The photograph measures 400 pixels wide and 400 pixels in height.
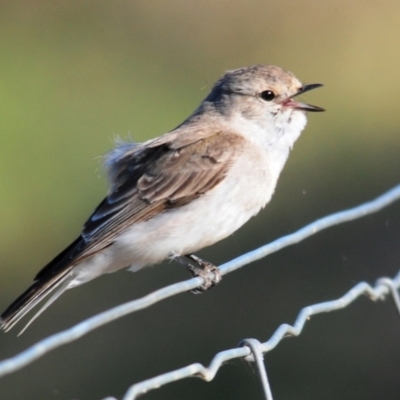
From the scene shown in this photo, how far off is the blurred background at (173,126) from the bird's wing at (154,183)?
3.83ft

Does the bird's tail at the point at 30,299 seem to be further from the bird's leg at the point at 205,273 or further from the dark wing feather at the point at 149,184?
the bird's leg at the point at 205,273

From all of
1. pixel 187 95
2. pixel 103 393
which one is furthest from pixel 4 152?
pixel 103 393

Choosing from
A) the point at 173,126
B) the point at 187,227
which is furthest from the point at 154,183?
the point at 173,126

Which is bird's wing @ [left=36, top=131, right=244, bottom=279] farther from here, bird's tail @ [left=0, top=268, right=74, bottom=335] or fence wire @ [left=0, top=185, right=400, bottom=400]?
fence wire @ [left=0, top=185, right=400, bottom=400]

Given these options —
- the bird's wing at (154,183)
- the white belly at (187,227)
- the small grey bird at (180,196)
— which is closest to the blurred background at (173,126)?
the small grey bird at (180,196)

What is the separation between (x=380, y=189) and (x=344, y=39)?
4208mm

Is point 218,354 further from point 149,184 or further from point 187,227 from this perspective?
point 149,184

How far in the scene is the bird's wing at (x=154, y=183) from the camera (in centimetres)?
490

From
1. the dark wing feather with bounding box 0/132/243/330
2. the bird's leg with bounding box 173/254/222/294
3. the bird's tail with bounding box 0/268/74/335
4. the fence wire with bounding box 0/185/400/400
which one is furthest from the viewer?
the dark wing feather with bounding box 0/132/243/330

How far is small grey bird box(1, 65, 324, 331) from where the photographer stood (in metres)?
4.87

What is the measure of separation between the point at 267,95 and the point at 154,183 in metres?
0.87

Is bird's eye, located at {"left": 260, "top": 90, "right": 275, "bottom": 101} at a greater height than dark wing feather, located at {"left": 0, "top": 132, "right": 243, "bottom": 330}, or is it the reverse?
bird's eye, located at {"left": 260, "top": 90, "right": 275, "bottom": 101}

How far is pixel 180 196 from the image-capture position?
5.00 m

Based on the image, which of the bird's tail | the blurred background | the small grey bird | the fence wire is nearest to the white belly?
the small grey bird
